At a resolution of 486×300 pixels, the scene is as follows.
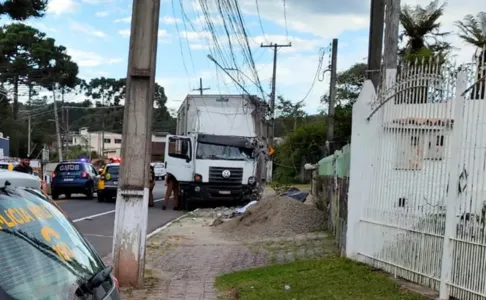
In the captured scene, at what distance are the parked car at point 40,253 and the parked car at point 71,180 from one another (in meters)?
22.1

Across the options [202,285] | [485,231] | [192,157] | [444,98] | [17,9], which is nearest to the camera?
[485,231]

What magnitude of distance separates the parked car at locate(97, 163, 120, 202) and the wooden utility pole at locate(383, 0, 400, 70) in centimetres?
1517

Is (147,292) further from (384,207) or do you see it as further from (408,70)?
(408,70)

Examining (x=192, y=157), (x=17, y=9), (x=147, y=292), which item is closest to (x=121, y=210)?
(x=147, y=292)

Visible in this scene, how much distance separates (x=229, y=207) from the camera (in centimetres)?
2130

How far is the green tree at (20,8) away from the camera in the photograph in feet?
51.9

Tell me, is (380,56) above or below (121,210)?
above

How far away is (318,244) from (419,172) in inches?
176

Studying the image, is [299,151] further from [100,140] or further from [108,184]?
[100,140]

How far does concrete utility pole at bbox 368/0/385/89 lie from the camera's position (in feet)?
34.7

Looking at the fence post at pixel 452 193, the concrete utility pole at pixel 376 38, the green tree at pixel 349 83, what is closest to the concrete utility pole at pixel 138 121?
the fence post at pixel 452 193

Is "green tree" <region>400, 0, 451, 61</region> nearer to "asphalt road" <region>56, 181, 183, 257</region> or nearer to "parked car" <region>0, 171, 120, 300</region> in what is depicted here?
"asphalt road" <region>56, 181, 183, 257</region>

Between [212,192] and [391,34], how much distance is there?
1194 centimetres

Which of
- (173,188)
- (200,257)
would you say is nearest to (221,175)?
(173,188)
